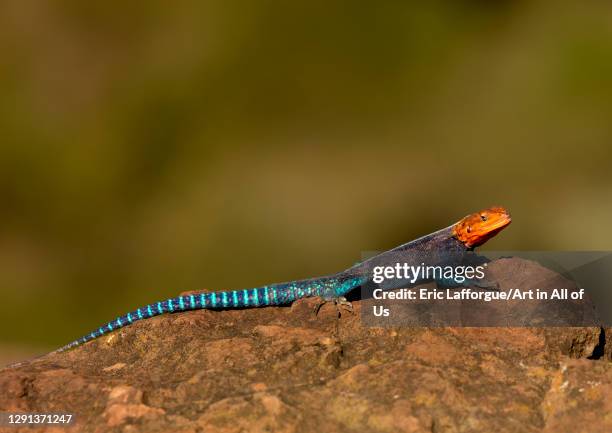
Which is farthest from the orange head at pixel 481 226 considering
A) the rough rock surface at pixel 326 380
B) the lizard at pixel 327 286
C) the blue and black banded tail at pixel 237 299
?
the rough rock surface at pixel 326 380

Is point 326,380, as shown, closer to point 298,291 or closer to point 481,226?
point 298,291

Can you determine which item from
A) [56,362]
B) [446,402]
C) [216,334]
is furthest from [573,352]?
[56,362]

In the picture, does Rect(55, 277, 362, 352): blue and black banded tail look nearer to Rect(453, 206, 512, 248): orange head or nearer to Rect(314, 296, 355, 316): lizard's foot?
Rect(314, 296, 355, 316): lizard's foot

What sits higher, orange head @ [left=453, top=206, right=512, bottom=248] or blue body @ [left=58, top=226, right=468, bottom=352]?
orange head @ [left=453, top=206, right=512, bottom=248]

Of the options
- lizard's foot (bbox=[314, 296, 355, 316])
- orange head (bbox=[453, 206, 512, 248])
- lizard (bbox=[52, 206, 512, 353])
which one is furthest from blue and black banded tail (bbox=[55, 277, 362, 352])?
orange head (bbox=[453, 206, 512, 248])

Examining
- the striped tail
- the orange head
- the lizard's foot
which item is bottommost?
the lizard's foot

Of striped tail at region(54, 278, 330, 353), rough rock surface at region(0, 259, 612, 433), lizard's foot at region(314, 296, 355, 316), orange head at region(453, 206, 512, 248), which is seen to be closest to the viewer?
rough rock surface at region(0, 259, 612, 433)

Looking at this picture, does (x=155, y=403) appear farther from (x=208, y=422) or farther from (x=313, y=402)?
(x=313, y=402)
